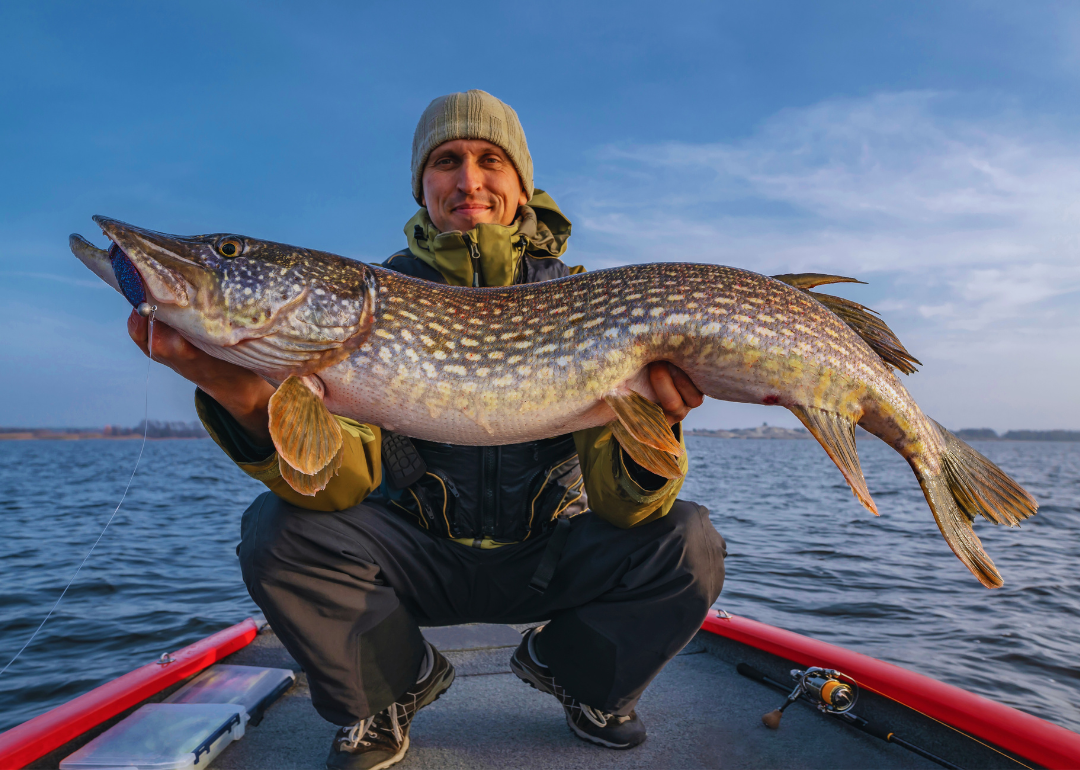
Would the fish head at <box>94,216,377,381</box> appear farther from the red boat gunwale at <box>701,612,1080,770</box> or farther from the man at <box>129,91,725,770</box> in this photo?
the red boat gunwale at <box>701,612,1080,770</box>

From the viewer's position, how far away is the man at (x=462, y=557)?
6.89 feet

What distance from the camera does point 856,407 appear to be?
2.12 meters

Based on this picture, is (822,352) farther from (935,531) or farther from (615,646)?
(935,531)

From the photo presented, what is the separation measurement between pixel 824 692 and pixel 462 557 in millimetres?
1525

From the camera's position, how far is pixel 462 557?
7.95ft

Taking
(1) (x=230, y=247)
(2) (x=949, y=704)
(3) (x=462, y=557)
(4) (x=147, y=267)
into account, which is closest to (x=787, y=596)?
(2) (x=949, y=704)

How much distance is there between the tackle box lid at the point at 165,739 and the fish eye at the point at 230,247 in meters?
1.69

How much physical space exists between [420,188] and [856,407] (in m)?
2.51

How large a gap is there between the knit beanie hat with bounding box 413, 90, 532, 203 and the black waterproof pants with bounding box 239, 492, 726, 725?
1.90 m

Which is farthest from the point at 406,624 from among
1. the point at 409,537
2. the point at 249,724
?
the point at 249,724

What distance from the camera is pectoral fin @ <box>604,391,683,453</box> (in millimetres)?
1990

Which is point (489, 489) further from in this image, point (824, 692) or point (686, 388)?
point (824, 692)

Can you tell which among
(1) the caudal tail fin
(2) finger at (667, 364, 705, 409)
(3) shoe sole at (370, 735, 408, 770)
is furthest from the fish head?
(1) the caudal tail fin

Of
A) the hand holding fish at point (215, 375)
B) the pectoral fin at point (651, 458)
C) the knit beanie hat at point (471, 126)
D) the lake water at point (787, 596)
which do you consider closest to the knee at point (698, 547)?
the pectoral fin at point (651, 458)
